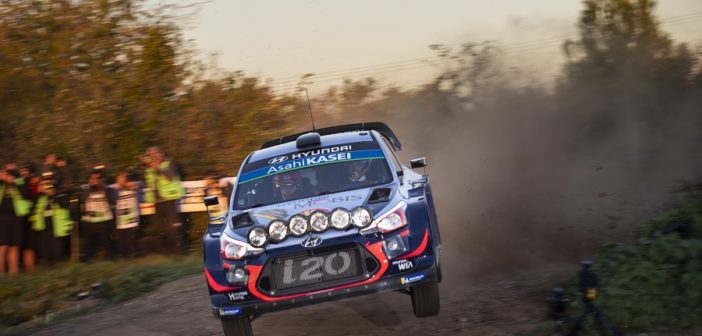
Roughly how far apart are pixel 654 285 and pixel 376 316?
259cm

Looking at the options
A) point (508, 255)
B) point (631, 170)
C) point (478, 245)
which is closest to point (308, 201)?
point (508, 255)

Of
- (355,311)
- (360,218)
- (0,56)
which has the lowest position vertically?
(355,311)

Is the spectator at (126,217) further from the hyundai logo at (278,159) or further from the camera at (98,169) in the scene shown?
the hyundai logo at (278,159)

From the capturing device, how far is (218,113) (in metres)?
19.3

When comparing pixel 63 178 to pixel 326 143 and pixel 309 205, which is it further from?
pixel 309 205

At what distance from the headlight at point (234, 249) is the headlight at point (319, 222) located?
467 millimetres

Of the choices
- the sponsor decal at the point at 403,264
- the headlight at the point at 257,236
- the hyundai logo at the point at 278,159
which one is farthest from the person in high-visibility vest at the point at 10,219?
the sponsor decal at the point at 403,264

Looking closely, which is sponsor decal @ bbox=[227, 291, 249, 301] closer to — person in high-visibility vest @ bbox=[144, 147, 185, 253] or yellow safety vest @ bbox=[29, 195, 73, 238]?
person in high-visibility vest @ bbox=[144, 147, 185, 253]

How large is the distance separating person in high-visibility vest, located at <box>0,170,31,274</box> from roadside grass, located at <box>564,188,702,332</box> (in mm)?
9548

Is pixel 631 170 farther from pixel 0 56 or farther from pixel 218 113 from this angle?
pixel 0 56

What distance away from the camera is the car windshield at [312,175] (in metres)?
8.29

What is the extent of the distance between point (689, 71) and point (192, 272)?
15.4 metres

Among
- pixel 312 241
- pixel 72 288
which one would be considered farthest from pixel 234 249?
pixel 72 288

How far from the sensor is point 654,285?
717cm
